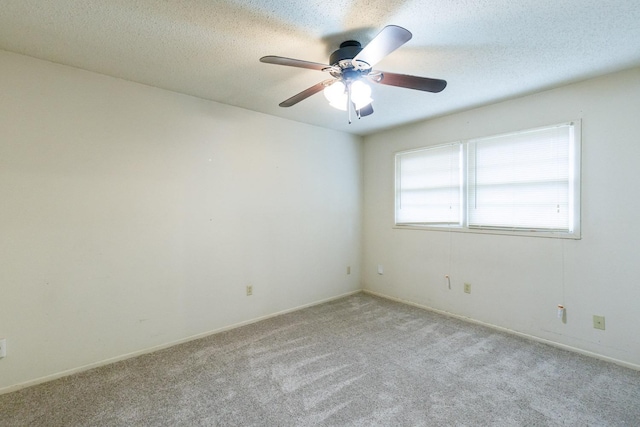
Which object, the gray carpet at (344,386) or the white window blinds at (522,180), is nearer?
the gray carpet at (344,386)

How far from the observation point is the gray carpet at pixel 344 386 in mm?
1745

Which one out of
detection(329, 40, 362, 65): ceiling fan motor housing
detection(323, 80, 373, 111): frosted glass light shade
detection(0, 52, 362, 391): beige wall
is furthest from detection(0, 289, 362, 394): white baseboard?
detection(329, 40, 362, 65): ceiling fan motor housing

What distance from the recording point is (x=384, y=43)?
55.8 inches

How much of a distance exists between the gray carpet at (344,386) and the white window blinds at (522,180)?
116 centimetres

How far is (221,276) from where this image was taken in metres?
3.00

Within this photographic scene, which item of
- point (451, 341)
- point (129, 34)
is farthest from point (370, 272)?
point (129, 34)

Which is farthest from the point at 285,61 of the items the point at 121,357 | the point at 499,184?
the point at 121,357

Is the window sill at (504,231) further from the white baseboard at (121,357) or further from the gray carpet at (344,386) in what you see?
the white baseboard at (121,357)

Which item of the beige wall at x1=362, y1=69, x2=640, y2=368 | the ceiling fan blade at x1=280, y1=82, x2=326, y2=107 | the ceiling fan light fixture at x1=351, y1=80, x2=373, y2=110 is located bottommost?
the beige wall at x1=362, y1=69, x2=640, y2=368

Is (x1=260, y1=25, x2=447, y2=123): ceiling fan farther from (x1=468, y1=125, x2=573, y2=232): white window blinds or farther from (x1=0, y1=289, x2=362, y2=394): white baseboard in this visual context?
(x1=0, y1=289, x2=362, y2=394): white baseboard

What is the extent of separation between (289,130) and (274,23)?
72.4 inches

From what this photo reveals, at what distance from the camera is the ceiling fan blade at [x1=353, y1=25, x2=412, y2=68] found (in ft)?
4.31

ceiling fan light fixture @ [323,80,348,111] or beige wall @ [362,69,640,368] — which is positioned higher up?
ceiling fan light fixture @ [323,80,348,111]

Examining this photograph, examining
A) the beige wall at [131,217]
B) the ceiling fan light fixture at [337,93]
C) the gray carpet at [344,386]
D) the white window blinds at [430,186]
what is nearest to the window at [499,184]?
the white window blinds at [430,186]
